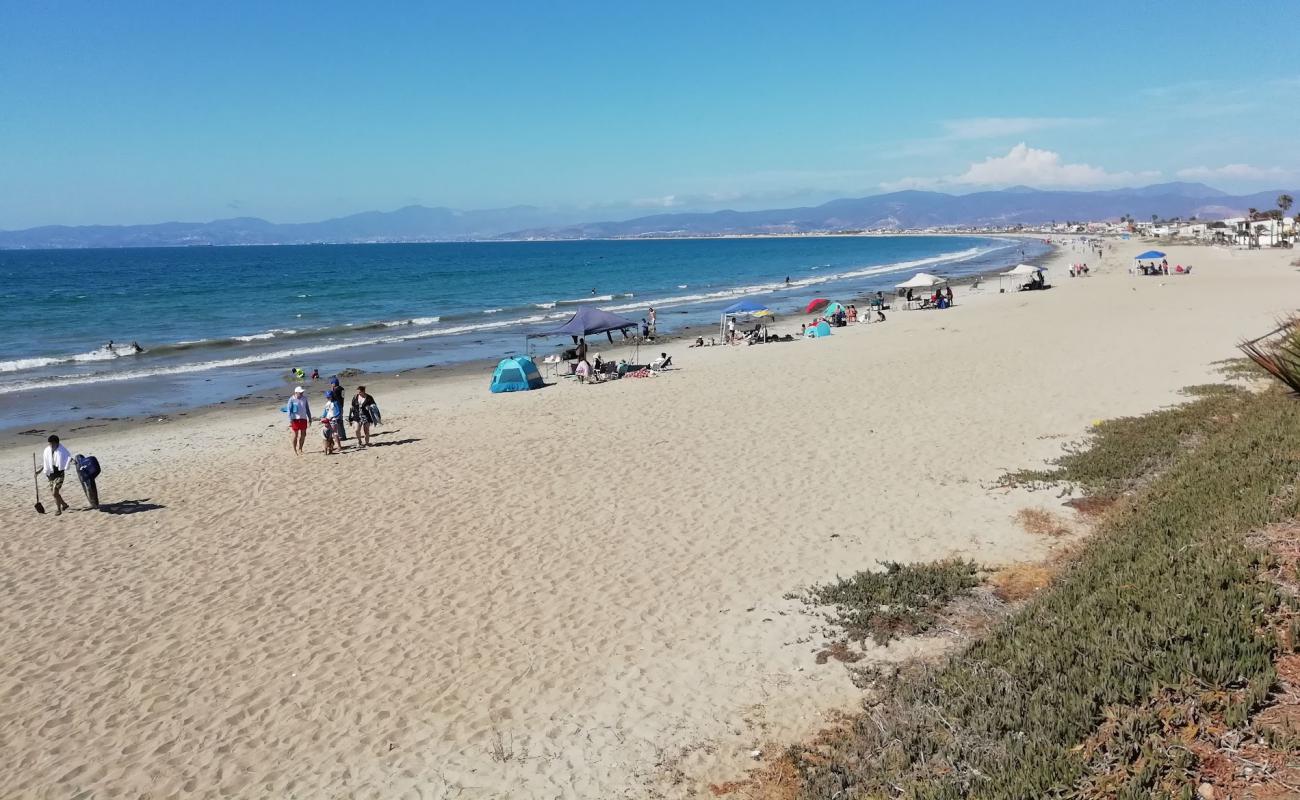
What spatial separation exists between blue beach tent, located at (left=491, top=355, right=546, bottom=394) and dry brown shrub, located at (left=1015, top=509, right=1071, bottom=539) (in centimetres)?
1453

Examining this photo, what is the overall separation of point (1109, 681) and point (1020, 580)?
353 centimetres

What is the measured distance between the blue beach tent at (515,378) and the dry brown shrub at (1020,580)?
15.5 m

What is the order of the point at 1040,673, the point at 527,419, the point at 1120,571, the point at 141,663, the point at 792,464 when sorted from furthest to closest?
the point at 527,419
the point at 792,464
the point at 141,663
the point at 1120,571
the point at 1040,673

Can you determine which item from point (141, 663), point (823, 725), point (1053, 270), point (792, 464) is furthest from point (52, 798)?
point (1053, 270)

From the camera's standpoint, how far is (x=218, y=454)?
50.8 feet

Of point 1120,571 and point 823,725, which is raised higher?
point 1120,571

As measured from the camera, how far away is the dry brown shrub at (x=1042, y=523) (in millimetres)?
9023

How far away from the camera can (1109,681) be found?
175 inches

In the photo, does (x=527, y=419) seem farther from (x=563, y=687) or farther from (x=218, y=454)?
(x=563, y=687)

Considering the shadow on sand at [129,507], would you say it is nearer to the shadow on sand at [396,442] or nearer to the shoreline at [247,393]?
the shadow on sand at [396,442]

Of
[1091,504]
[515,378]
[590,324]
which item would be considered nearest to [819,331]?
[590,324]

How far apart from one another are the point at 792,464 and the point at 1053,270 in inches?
2306

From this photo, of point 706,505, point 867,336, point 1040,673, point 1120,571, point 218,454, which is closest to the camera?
point 1040,673

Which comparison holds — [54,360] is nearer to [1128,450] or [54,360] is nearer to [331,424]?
[331,424]
